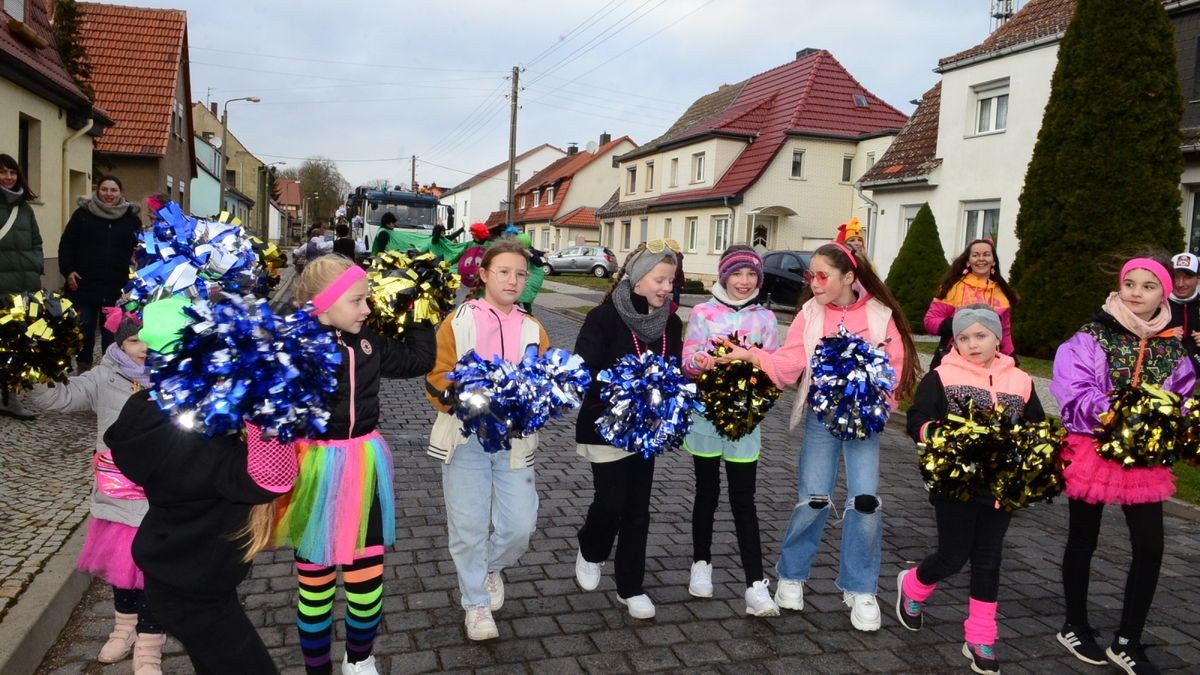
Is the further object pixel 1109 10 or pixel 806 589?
pixel 1109 10

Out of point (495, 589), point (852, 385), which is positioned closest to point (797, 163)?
point (852, 385)

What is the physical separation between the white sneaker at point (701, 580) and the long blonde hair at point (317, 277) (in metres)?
2.34

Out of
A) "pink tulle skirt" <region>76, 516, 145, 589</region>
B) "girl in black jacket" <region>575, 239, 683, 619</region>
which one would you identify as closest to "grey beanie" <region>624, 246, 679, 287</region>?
"girl in black jacket" <region>575, 239, 683, 619</region>

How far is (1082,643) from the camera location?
4.02 metres

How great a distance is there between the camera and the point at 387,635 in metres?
3.96

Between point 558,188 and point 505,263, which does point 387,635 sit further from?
point 558,188

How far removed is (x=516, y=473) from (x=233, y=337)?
Answer: 1839mm

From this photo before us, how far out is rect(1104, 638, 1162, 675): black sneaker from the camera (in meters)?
3.79

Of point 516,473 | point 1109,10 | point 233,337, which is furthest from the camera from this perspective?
point 1109,10

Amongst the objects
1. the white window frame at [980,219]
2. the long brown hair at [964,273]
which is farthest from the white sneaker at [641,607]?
the white window frame at [980,219]

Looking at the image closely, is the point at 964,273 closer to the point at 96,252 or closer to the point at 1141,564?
the point at 1141,564

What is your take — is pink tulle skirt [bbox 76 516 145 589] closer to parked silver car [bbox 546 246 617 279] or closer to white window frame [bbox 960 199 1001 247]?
white window frame [bbox 960 199 1001 247]

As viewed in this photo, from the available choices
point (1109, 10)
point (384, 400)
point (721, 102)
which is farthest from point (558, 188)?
point (384, 400)

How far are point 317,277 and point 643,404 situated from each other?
4.89 ft
